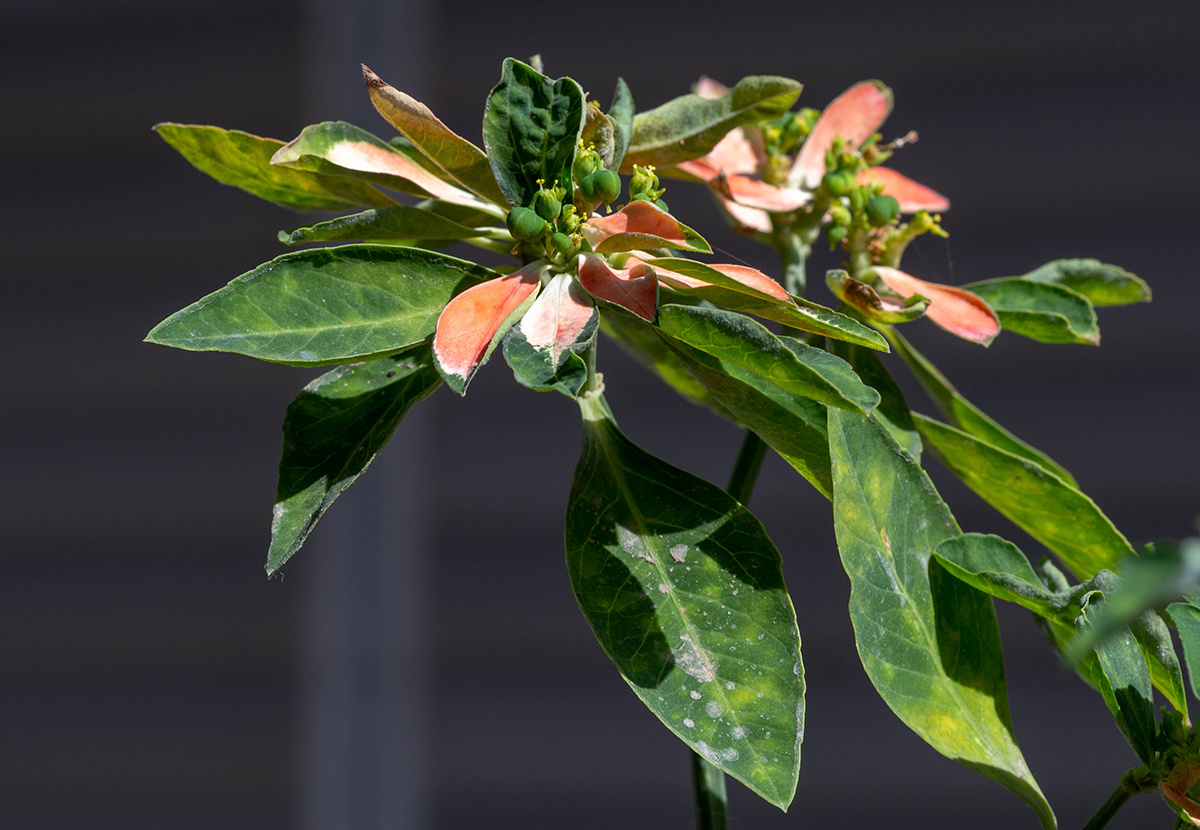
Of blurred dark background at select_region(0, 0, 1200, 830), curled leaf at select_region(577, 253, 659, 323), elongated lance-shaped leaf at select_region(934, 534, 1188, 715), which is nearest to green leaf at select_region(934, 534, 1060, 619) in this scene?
elongated lance-shaped leaf at select_region(934, 534, 1188, 715)

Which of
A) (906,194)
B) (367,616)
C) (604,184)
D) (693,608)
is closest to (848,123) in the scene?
(906,194)

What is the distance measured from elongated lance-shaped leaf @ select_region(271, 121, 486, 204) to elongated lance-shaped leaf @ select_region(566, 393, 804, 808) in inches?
6.7

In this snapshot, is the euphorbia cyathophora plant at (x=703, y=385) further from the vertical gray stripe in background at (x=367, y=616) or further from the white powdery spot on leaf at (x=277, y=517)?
the vertical gray stripe in background at (x=367, y=616)

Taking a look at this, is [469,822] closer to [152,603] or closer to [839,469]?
[152,603]

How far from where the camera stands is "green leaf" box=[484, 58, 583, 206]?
471 millimetres

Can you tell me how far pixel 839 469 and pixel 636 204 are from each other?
0.16m

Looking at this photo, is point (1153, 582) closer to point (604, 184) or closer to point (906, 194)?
point (604, 184)

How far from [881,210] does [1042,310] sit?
0.42 feet

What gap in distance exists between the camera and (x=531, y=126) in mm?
482

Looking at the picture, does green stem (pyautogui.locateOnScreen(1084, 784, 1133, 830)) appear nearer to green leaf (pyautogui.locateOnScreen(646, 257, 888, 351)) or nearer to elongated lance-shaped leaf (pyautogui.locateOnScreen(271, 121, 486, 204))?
green leaf (pyautogui.locateOnScreen(646, 257, 888, 351))

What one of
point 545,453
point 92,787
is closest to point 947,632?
point 545,453

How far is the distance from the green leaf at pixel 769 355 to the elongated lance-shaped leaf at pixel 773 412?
0.20 feet

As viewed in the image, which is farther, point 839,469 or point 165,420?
point 165,420

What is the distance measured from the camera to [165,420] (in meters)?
2.82
